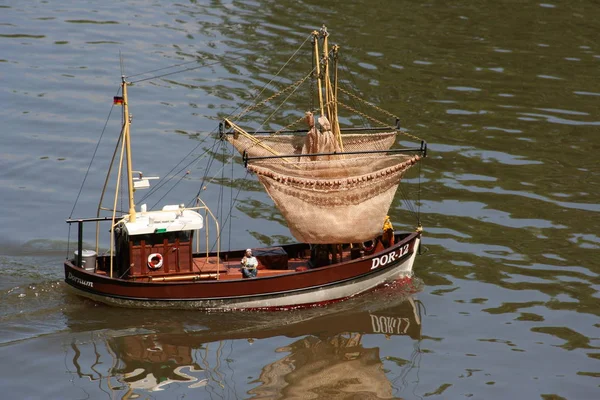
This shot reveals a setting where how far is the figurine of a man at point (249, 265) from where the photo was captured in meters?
32.9

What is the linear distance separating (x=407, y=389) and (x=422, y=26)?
121ft

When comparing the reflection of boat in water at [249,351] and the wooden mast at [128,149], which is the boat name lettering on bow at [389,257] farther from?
the wooden mast at [128,149]

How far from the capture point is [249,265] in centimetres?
3288

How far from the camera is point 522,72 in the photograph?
55.2 meters

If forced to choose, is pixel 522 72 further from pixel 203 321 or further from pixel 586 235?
pixel 203 321

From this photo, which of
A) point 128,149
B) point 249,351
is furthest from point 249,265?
point 128,149

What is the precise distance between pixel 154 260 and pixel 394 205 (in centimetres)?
1241

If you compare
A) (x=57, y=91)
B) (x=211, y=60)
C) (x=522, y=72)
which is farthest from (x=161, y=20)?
(x=522, y=72)

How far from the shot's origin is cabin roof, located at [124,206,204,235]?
31.9 m

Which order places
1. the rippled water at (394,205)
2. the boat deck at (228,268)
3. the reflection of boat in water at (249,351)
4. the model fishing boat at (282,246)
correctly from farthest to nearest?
the boat deck at (228,268)
the model fishing boat at (282,246)
the rippled water at (394,205)
the reflection of boat in water at (249,351)

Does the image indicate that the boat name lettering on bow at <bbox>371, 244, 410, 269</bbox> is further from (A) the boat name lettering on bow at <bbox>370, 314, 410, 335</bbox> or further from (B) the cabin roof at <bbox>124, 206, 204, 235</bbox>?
(B) the cabin roof at <bbox>124, 206, 204, 235</bbox>

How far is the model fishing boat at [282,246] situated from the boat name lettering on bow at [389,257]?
0.05 metres

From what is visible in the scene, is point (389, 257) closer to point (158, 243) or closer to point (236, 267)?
point (236, 267)

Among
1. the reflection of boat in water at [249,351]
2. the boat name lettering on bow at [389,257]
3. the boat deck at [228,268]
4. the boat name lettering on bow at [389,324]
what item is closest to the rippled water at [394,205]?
the reflection of boat in water at [249,351]
